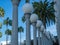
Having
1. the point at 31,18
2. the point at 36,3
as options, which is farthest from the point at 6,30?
the point at 31,18

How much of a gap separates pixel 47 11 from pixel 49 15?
3.02 feet

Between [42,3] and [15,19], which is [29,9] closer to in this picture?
[15,19]

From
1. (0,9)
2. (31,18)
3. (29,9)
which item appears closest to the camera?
(29,9)

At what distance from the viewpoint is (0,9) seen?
4466 centimetres

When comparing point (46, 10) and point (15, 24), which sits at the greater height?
point (46, 10)

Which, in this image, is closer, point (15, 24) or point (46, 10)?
point (15, 24)

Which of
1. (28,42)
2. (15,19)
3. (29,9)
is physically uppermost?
(29,9)

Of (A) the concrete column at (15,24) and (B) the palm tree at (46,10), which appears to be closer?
(A) the concrete column at (15,24)

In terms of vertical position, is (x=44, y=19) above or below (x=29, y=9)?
above

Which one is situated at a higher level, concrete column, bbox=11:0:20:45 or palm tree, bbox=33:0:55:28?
palm tree, bbox=33:0:55:28

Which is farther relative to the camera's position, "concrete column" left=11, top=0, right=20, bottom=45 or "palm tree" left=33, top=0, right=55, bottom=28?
"palm tree" left=33, top=0, right=55, bottom=28

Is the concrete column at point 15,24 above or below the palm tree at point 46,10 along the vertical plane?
below

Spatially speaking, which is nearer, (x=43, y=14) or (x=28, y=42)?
(x=28, y=42)

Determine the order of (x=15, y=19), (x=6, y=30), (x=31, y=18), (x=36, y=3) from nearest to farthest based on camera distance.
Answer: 1. (x=15, y=19)
2. (x=31, y=18)
3. (x=36, y=3)
4. (x=6, y=30)
